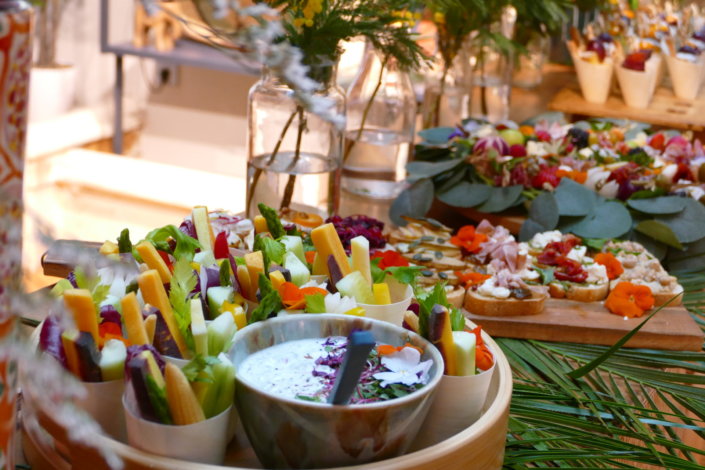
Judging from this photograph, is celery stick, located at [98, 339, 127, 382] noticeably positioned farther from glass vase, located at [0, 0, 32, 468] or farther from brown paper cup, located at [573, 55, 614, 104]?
brown paper cup, located at [573, 55, 614, 104]

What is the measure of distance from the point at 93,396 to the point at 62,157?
10.6 feet

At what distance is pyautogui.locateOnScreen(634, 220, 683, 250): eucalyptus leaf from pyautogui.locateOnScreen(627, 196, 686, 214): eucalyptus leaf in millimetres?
47

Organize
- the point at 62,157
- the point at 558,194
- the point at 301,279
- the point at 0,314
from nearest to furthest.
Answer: the point at 0,314 < the point at 301,279 < the point at 558,194 < the point at 62,157

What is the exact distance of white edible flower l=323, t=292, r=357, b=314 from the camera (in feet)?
2.24

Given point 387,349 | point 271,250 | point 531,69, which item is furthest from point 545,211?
point 531,69

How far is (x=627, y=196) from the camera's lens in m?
1.48

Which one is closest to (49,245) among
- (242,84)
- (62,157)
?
(62,157)

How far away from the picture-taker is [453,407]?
643 millimetres

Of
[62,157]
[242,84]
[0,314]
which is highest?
[0,314]

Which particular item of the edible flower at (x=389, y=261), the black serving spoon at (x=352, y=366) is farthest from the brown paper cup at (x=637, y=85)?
the black serving spoon at (x=352, y=366)

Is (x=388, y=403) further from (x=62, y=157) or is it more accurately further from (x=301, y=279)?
(x=62, y=157)

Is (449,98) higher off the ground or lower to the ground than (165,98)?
higher

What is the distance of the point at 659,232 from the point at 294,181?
59 centimetres

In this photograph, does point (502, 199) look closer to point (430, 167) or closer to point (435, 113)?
point (430, 167)
